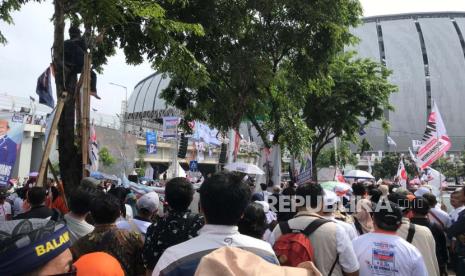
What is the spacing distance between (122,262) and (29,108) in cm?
3995

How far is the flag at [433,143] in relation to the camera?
533 inches

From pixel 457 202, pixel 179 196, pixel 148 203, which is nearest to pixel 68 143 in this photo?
pixel 148 203

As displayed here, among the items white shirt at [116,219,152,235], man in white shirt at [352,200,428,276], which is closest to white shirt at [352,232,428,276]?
man in white shirt at [352,200,428,276]

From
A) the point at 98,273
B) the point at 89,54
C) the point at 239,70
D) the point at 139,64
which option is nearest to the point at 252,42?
the point at 239,70

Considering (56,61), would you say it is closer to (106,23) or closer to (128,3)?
(106,23)

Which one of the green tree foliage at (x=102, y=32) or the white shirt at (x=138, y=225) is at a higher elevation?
the green tree foliage at (x=102, y=32)

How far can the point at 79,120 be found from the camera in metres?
7.62

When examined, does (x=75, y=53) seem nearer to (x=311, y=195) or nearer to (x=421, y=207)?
(x=311, y=195)

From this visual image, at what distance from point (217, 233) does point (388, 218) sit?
187 centimetres

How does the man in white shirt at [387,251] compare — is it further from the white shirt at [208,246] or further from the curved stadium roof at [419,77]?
the curved stadium roof at [419,77]

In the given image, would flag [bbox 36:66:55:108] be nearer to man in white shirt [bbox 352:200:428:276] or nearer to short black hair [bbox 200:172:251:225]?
man in white shirt [bbox 352:200:428:276]

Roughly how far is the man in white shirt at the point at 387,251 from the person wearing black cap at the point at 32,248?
8.38 feet

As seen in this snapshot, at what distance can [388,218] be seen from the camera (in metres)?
3.64

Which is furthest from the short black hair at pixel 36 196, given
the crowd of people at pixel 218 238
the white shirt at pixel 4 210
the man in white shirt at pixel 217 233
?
the man in white shirt at pixel 217 233
